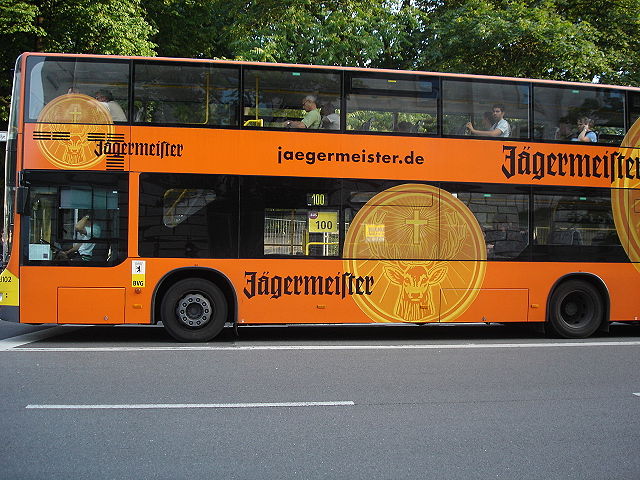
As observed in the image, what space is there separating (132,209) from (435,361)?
485cm

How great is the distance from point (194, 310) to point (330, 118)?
3620mm

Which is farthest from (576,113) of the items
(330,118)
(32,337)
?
(32,337)

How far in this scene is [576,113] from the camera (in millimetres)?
10445

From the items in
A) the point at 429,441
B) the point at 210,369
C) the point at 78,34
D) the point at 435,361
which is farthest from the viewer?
the point at 78,34

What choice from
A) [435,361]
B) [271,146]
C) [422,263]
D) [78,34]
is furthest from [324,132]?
[78,34]

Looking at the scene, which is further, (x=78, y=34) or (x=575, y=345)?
(x=78, y=34)

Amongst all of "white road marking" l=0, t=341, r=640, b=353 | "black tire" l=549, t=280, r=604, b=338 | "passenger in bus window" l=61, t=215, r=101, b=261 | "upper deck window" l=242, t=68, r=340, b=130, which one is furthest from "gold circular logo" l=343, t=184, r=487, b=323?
"passenger in bus window" l=61, t=215, r=101, b=261

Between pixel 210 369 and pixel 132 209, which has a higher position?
pixel 132 209

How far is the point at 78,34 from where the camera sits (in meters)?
17.3

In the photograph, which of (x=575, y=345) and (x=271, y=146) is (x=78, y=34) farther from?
(x=575, y=345)

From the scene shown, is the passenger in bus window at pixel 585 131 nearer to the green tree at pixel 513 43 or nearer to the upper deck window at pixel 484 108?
the upper deck window at pixel 484 108

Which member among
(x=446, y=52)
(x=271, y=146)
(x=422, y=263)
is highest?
(x=446, y=52)

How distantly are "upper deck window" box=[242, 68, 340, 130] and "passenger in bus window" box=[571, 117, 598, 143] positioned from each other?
410cm

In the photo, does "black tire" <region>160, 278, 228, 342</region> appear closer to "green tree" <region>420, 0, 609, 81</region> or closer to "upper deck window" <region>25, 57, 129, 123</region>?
"upper deck window" <region>25, 57, 129, 123</region>
